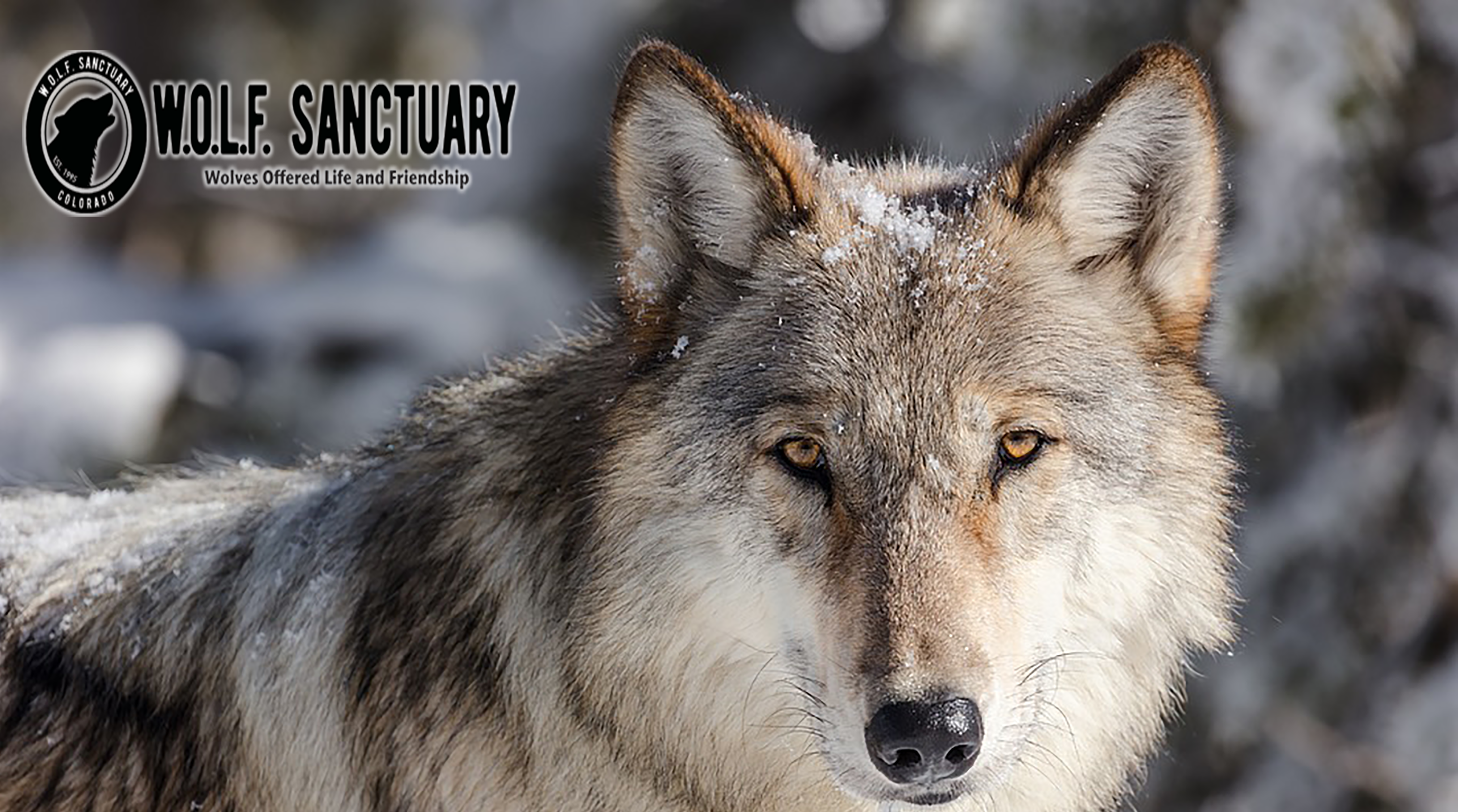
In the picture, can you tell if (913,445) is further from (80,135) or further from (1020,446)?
(80,135)

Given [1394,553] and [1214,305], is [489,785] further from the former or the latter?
[1394,553]

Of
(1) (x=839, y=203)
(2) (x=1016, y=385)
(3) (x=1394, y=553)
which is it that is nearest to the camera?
(2) (x=1016, y=385)

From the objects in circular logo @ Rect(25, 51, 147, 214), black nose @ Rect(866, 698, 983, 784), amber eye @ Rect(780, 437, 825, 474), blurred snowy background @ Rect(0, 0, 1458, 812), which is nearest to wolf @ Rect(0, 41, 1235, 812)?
amber eye @ Rect(780, 437, 825, 474)

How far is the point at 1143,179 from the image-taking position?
3367 millimetres

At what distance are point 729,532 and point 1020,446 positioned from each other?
570 millimetres

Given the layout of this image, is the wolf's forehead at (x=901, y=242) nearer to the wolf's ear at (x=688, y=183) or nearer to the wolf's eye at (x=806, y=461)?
the wolf's ear at (x=688, y=183)

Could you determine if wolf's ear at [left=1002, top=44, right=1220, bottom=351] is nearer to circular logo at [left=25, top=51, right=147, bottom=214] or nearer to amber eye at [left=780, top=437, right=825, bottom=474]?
amber eye at [left=780, top=437, right=825, bottom=474]

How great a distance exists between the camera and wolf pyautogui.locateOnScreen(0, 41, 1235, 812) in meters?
3.02

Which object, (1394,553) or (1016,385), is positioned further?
(1394,553)

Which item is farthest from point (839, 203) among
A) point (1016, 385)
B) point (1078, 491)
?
point (1078, 491)

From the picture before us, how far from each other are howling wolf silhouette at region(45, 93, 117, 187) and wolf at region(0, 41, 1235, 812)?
389cm

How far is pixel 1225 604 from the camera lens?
3.41 m

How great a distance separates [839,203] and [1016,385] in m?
0.55

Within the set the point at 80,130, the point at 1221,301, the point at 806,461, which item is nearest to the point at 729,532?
the point at 806,461
